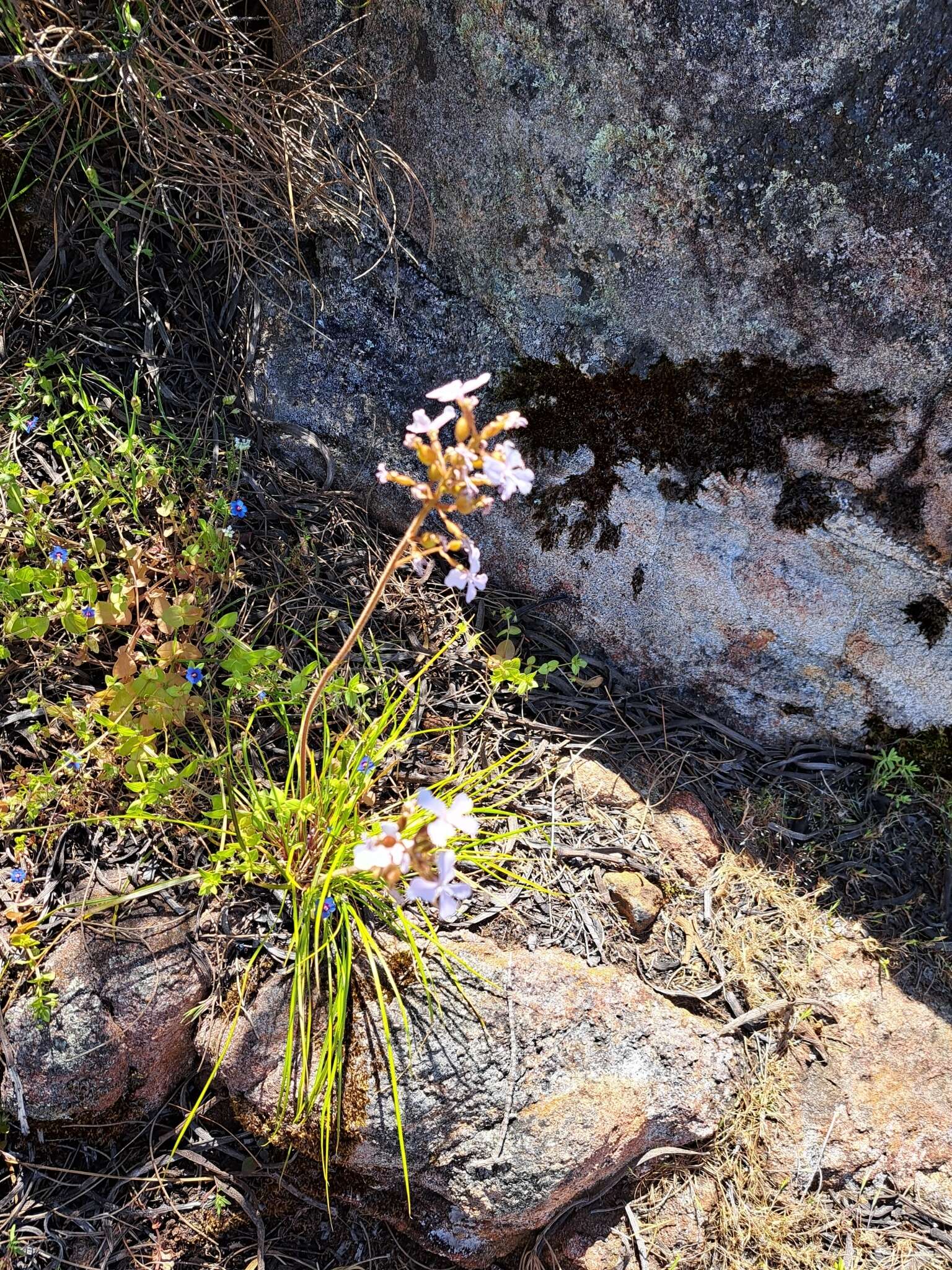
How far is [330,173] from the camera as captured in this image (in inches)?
101

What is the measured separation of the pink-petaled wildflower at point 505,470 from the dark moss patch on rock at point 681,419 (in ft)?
3.74

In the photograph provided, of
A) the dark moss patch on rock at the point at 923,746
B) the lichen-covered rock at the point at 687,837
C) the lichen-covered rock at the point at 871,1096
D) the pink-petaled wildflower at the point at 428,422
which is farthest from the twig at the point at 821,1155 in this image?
the pink-petaled wildflower at the point at 428,422

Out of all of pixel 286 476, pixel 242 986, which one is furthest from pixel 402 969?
pixel 286 476

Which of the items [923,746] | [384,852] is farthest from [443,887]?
[923,746]

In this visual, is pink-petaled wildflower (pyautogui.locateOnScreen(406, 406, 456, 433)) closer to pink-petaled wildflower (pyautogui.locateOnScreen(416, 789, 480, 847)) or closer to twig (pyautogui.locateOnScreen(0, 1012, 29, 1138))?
pink-petaled wildflower (pyautogui.locateOnScreen(416, 789, 480, 847))

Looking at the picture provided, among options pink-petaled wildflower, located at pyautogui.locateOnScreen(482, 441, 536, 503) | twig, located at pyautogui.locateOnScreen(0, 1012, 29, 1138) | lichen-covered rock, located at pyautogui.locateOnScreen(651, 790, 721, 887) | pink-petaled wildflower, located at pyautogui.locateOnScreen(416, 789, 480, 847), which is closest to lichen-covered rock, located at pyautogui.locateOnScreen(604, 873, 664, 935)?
lichen-covered rock, located at pyautogui.locateOnScreen(651, 790, 721, 887)

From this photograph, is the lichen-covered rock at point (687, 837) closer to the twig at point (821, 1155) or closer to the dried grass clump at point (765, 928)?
the dried grass clump at point (765, 928)

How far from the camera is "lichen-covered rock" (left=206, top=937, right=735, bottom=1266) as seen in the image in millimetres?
1912

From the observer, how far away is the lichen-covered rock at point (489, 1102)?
1912 millimetres

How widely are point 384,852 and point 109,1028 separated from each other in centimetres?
100

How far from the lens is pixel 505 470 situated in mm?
1402

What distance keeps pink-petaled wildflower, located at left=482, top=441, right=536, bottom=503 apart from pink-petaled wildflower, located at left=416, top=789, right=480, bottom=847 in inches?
19.3

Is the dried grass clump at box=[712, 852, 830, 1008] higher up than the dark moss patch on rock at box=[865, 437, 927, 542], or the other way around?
the dark moss patch on rock at box=[865, 437, 927, 542]

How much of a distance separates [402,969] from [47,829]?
883 mm
